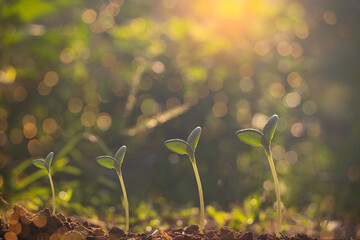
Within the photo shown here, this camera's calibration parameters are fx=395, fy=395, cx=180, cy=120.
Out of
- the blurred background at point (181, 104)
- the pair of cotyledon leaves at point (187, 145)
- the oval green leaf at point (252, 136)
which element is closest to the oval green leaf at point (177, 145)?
the pair of cotyledon leaves at point (187, 145)

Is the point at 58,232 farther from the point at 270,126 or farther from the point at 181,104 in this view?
the point at 181,104

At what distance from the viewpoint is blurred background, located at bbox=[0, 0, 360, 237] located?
1.71 meters

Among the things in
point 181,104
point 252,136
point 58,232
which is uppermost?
point 252,136

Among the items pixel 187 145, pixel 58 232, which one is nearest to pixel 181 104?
pixel 187 145

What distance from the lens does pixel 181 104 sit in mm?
1998

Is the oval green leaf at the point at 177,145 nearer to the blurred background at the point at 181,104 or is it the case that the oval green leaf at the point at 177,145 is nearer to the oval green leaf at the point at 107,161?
the oval green leaf at the point at 107,161

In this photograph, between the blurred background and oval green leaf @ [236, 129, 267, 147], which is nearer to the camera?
oval green leaf @ [236, 129, 267, 147]

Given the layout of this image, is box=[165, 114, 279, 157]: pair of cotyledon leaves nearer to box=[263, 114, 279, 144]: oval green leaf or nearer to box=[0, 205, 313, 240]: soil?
box=[263, 114, 279, 144]: oval green leaf

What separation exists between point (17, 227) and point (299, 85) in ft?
6.10

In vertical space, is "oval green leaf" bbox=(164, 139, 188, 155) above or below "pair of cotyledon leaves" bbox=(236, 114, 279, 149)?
below

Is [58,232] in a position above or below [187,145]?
below

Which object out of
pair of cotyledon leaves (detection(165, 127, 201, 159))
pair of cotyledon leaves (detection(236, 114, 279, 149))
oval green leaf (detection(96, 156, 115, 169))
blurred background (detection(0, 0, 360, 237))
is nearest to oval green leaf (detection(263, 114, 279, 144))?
pair of cotyledon leaves (detection(236, 114, 279, 149))

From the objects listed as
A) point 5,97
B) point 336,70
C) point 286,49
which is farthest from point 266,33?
point 5,97

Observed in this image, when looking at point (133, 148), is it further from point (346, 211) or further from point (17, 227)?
point (17, 227)
